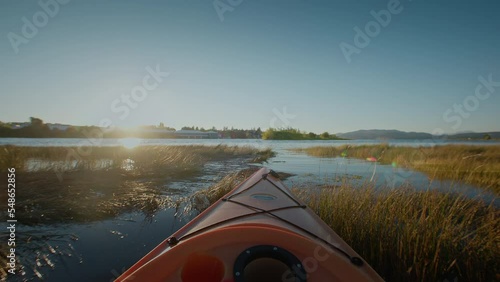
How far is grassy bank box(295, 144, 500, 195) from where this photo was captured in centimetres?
911

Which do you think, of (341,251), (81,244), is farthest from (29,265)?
(341,251)

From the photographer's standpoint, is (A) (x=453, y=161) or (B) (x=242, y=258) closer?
(B) (x=242, y=258)

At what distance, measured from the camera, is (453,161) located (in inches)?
462

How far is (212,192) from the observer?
7367 millimetres

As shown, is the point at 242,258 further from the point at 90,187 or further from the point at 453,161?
the point at 453,161

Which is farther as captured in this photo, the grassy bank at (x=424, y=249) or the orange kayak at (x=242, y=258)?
the grassy bank at (x=424, y=249)

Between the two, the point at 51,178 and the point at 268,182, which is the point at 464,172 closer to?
the point at 268,182

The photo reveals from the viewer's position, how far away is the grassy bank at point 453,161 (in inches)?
359

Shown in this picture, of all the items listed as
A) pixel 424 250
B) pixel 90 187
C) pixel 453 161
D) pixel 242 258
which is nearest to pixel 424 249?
pixel 424 250

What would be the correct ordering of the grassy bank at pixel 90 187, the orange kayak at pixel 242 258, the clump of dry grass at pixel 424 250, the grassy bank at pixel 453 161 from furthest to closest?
the grassy bank at pixel 453 161 < the grassy bank at pixel 90 187 < the clump of dry grass at pixel 424 250 < the orange kayak at pixel 242 258

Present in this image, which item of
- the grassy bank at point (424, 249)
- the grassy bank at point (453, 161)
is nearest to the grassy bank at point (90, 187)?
the grassy bank at point (424, 249)

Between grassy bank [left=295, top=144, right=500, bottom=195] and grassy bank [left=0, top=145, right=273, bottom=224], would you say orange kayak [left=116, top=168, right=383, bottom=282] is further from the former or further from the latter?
grassy bank [left=0, top=145, right=273, bottom=224]

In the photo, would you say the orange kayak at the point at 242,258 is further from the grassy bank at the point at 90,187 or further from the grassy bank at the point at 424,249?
the grassy bank at the point at 90,187

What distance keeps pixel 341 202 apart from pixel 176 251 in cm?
381
